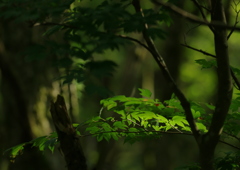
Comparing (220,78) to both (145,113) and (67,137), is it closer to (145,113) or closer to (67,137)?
(145,113)

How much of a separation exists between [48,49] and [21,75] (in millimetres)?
3664

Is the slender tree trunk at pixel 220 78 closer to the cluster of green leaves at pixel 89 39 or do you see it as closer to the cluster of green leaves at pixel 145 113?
the cluster of green leaves at pixel 145 113

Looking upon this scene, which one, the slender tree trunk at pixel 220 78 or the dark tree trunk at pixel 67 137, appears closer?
the slender tree trunk at pixel 220 78

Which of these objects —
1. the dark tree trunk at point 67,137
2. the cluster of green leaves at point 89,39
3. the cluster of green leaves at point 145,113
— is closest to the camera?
the cluster of green leaves at point 89,39

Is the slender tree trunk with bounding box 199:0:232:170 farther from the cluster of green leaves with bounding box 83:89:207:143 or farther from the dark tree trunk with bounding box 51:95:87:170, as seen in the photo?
the dark tree trunk with bounding box 51:95:87:170

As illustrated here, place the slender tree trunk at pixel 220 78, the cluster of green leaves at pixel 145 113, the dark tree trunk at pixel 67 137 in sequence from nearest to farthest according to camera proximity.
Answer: the slender tree trunk at pixel 220 78
the cluster of green leaves at pixel 145 113
the dark tree trunk at pixel 67 137

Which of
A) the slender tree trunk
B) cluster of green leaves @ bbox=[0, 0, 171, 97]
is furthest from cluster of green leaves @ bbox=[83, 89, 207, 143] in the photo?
cluster of green leaves @ bbox=[0, 0, 171, 97]

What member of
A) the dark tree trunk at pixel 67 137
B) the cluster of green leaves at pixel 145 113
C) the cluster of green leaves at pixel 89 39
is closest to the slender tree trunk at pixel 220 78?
the cluster of green leaves at pixel 145 113

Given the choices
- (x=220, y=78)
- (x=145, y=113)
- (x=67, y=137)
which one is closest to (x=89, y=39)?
(x=145, y=113)

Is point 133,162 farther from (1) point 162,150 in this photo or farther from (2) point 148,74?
(1) point 162,150

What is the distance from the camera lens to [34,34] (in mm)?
5465

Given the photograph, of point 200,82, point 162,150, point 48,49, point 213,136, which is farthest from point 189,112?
point 200,82

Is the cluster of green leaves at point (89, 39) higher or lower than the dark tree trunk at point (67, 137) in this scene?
higher

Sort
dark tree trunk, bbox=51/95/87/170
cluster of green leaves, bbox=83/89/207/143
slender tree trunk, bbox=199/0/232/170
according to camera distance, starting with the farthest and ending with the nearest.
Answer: dark tree trunk, bbox=51/95/87/170 < cluster of green leaves, bbox=83/89/207/143 < slender tree trunk, bbox=199/0/232/170
